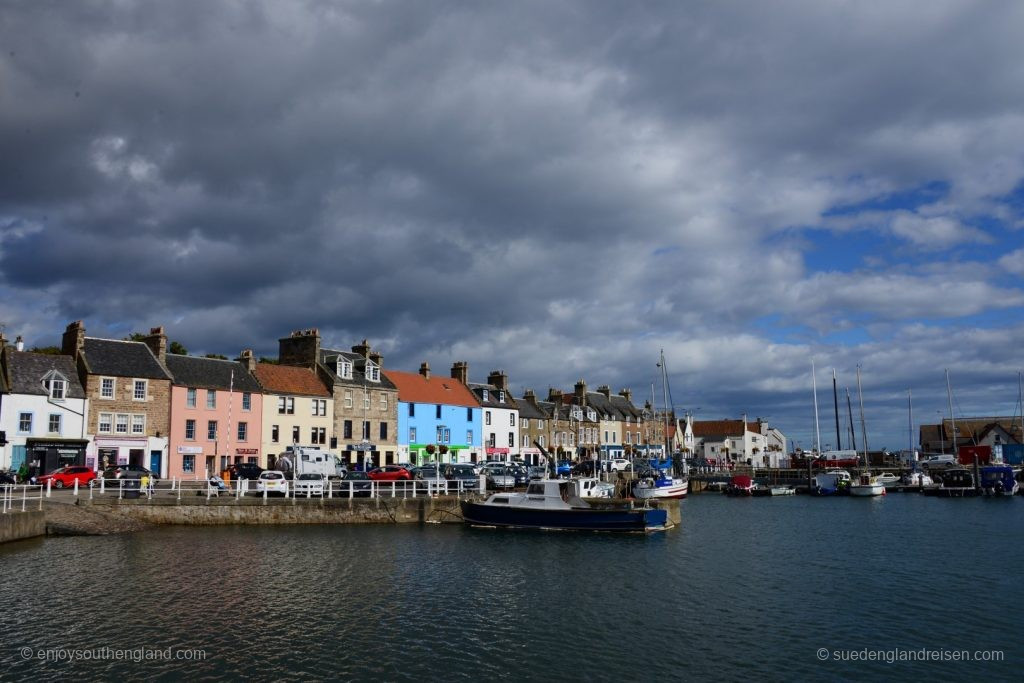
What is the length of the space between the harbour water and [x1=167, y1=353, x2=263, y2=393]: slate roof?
23.4 m

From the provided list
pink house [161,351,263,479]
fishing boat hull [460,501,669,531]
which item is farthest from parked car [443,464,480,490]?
pink house [161,351,263,479]

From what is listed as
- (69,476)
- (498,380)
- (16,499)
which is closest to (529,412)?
(498,380)

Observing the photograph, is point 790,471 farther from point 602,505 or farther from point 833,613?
point 833,613

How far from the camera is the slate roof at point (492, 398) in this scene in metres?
93.5

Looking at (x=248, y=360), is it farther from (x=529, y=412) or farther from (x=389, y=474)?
(x=529, y=412)

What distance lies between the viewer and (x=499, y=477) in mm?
60250

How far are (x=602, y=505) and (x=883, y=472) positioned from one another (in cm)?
6631

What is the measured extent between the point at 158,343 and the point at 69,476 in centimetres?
1720

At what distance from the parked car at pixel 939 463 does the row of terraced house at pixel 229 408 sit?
48073 millimetres

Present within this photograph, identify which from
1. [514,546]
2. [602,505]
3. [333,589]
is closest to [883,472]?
[602,505]

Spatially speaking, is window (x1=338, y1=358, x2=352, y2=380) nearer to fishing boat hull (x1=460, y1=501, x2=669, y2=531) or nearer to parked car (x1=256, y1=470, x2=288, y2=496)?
parked car (x1=256, y1=470, x2=288, y2=496)

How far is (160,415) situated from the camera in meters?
61.1

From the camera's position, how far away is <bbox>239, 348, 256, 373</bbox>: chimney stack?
226 feet

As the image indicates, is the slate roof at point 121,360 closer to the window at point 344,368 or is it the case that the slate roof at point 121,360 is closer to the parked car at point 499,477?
the window at point 344,368
